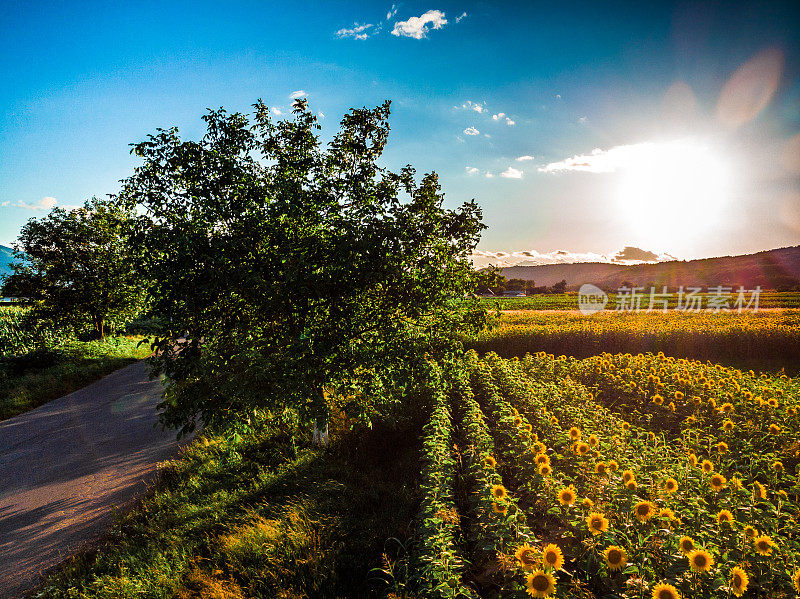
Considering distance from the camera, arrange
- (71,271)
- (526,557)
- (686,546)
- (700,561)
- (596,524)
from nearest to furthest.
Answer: (700,561), (686,546), (526,557), (596,524), (71,271)

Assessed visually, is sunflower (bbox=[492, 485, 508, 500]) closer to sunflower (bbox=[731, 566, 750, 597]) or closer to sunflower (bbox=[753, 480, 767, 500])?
sunflower (bbox=[731, 566, 750, 597])

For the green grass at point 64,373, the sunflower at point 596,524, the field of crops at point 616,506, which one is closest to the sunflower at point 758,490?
the field of crops at point 616,506

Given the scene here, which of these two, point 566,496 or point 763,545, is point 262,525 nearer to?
point 566,496

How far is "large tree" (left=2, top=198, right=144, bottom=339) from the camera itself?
756 inches

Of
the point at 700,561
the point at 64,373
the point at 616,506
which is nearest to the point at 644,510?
the point at 616,506

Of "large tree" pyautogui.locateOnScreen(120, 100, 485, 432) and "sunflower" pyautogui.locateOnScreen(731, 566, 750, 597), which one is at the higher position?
"large tree" pyautogui.locateOnScreen(120, 100, 485, 432)

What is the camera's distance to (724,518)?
3.38m

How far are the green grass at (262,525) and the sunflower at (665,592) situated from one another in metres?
2.28

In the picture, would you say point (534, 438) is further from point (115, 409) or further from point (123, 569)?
point (115, 409)

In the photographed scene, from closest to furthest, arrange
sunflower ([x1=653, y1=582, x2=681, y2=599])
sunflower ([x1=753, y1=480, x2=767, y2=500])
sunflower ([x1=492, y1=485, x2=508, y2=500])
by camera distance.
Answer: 1. sunflower ([x1=653, y1=582, x2=681, y2=599])
2. sunflower ([x1=753, y1=480, x2=767, y2=500])
3. sunflower ([x1=492, y1=485, x2=508, y2=500])

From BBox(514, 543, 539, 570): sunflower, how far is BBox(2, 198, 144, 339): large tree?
21.7m

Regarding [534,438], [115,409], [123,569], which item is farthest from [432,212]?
[115,409]

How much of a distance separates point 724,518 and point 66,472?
10923 millimetres

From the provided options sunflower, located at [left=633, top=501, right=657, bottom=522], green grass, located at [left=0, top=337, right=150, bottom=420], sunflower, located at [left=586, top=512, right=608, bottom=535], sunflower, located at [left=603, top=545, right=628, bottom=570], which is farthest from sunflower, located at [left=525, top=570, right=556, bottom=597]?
green grass, located at [left=0, top=337, right=150, bottom=420]
